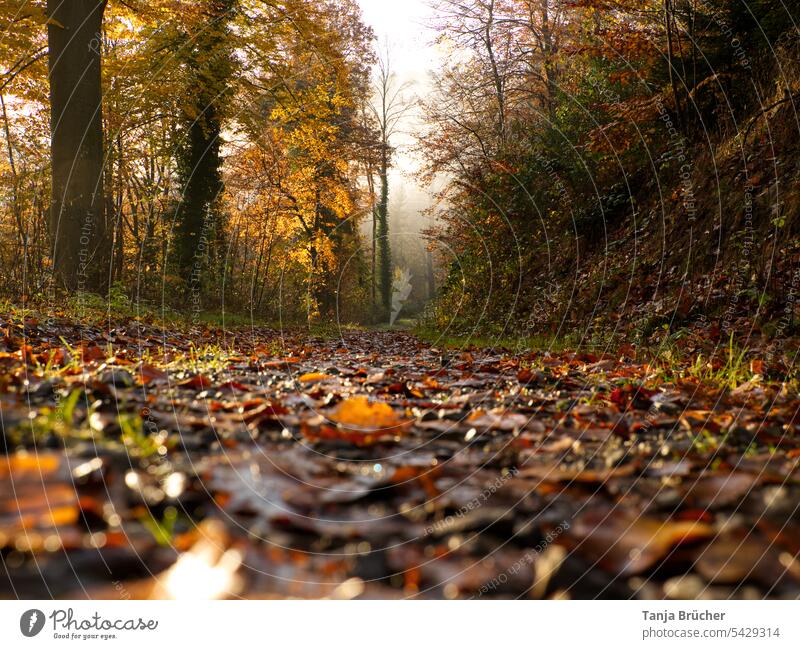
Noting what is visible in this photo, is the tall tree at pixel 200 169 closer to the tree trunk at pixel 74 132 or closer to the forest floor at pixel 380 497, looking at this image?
the tree trunk at pixel 74 132

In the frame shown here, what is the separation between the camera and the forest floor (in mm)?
1022

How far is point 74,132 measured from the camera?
292 inches

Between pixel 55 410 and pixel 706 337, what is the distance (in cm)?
468

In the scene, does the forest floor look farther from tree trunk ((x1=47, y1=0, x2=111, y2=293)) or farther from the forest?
tree trunk ((x1=47, y1=0, x2=111, y2=293))

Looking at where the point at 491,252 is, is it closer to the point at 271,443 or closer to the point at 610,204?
the point at 610,204

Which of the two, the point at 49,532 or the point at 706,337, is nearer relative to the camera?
the point at 49,532

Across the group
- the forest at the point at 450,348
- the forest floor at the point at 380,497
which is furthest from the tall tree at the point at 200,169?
the forest floor at the point at 380,497

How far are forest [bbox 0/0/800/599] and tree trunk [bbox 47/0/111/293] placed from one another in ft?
0.12

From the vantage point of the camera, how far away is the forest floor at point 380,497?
1.02 meters

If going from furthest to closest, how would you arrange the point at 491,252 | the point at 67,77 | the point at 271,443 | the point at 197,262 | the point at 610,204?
the point at 197,262
the point at 491,252
the point at 610,204
the point at 67,77
the point at 271,443

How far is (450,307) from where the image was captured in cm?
1332

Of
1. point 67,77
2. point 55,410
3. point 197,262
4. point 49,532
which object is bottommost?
point 49,532

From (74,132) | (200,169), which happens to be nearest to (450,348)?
(74,132)

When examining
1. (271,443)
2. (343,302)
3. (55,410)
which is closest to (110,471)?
(271,443)
